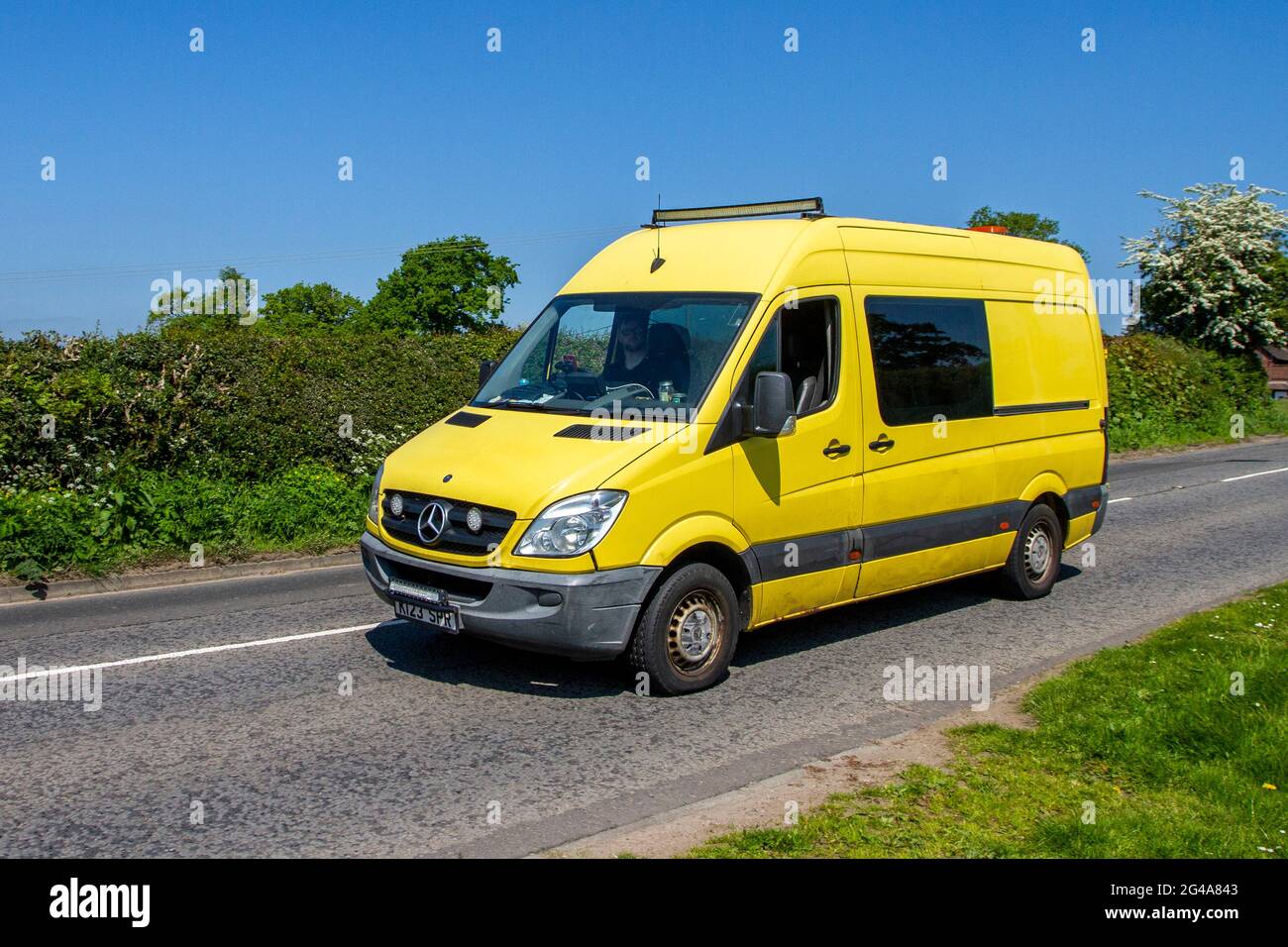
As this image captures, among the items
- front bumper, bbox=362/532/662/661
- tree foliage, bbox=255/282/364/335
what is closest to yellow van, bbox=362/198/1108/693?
front bumper, bbox=362/532/662/661

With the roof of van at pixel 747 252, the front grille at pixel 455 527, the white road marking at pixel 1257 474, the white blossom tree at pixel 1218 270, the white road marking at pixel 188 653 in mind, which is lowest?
the white road marking at pixel 188 653

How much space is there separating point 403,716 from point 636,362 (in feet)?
8.34

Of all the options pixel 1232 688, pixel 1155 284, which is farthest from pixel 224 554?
pixel 1155 284

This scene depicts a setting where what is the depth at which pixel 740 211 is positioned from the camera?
8.48 m

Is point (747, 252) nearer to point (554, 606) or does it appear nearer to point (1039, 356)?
point (554, 606)

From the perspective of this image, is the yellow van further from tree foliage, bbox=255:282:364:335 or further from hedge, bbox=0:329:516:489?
tree foliage, bbox=255:282:364:335

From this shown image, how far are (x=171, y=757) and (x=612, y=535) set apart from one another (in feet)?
8.06

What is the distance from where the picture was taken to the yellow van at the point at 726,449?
6594mm

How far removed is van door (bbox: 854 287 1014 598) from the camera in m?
8.06

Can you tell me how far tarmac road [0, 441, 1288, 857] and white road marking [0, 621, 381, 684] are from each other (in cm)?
4

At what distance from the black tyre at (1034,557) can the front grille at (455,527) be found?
4734 millimetres

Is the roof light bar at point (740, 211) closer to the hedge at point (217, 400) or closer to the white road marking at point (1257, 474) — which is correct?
the hedge at point (217, 400)

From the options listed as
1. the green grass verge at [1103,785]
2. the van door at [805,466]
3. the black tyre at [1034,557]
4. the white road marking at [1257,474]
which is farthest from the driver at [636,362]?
the white road marking at [1257,474]

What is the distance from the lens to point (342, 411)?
1373 centimetres
